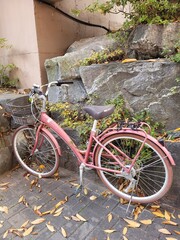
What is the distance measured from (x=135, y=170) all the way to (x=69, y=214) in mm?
1040

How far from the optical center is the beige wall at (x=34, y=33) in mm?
4180

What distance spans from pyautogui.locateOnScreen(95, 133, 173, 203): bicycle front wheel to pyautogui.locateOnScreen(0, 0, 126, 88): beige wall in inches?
98.1

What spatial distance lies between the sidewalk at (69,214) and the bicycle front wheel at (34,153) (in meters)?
0.27

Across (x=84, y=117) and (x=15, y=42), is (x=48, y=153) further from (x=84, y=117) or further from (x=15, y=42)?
(x=15, y=42)

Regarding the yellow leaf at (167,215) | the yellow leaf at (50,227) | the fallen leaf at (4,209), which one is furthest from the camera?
the fallen leaf at (4,209)

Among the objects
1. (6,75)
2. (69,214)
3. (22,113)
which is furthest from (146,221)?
(6,75)

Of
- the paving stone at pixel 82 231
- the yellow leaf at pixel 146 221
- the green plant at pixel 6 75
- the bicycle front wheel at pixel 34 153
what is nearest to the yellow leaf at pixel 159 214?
the yellow leaf at pixel 146 221

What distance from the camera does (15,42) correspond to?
4578 mm

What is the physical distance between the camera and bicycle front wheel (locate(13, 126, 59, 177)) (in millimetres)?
3393

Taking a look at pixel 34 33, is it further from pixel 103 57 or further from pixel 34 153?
pixel 34 153

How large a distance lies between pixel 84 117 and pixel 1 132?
5.11 feet

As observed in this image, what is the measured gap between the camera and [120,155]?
272cm

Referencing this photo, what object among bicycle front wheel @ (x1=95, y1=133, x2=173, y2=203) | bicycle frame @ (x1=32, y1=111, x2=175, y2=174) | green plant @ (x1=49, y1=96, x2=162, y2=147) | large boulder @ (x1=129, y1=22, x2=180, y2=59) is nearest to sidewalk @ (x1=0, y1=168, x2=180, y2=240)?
bicycle front wheel @ (x1=95, y1=133, x2=173, y2=203)

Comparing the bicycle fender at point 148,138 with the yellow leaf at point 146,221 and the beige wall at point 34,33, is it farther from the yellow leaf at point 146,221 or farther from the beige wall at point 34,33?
the beige wall at point 34,33
